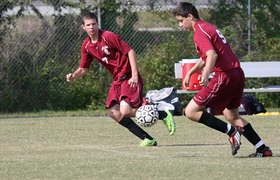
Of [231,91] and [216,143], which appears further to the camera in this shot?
[216,143]

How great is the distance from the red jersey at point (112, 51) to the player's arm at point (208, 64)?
2.21m

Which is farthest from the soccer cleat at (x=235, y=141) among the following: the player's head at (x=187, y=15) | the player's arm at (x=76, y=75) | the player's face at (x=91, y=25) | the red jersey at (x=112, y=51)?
the player's arm at (x=76, y=75)

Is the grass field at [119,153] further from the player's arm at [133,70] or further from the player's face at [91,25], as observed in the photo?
the player's face at [91,25]

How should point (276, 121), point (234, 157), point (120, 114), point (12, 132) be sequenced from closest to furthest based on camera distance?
1. point (234, 157)
2. point (120, 114)
3. point (12, 132)
4. point (276, 121)

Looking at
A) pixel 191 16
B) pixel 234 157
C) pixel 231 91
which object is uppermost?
pixel 191 16

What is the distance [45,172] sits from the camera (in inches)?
346

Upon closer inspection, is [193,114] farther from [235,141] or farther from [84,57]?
[84,57]

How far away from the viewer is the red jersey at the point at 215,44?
9891 millimetres

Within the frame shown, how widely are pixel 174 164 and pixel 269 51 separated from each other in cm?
1082

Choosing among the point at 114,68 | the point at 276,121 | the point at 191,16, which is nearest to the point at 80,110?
the point at 276,121

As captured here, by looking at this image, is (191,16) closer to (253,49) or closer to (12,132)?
(12,132)

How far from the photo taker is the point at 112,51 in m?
11.9

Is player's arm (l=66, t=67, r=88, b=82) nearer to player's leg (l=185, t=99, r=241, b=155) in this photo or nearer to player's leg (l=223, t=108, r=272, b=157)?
player's leg (l=185, t=99, r=241, b=155)

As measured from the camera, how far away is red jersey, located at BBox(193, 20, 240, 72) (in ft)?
32.4
